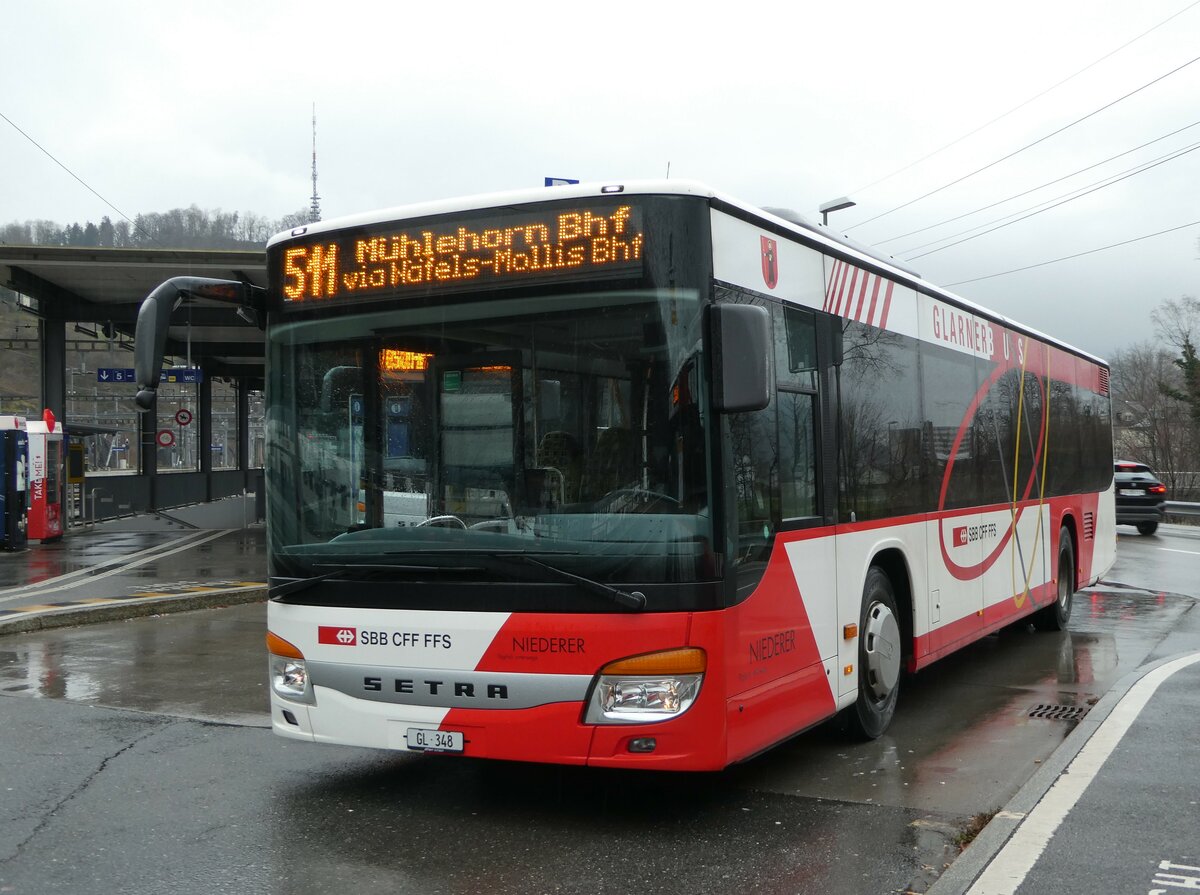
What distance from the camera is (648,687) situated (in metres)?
5.04

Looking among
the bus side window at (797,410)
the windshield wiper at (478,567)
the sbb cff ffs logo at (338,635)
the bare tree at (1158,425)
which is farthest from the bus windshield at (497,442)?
the bare tree at (1158,425)

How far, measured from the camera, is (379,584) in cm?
A: 543

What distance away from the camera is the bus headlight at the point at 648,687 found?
16.4ft

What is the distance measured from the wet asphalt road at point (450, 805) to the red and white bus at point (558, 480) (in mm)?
422

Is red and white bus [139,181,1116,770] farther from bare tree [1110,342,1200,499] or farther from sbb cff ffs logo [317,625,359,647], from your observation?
bare tree [1110,342,1200,499]

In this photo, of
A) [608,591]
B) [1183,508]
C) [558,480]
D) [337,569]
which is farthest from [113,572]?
[1183,508]

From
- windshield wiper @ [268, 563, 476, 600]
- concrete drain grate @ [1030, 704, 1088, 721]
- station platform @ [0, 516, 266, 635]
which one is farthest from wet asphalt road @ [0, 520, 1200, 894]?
station platform @ [0, 516, 266, 635]

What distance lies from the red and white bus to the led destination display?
1cm

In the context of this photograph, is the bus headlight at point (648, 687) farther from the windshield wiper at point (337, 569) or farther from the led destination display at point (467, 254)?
the led destination display at point (467, 254)

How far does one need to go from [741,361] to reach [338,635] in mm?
2271

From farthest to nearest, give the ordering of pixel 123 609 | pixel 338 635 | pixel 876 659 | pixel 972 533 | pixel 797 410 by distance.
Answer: pixel 123 609 < pixel 972 533 < pixel 876 659 < pixel 797 410 < pixel 338 635

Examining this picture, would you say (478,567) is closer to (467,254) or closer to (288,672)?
(288,672)

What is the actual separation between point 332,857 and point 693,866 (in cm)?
152

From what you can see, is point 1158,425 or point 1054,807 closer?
point 1054,807
